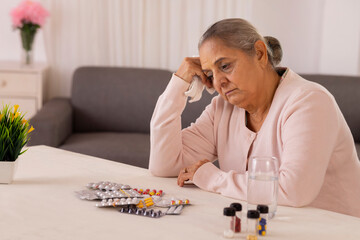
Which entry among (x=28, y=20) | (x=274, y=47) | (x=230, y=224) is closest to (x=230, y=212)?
(x=230, y=224)

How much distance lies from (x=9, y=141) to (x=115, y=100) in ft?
8.01

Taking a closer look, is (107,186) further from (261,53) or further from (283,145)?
(261,53)

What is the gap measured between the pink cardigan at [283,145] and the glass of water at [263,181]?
18 cm

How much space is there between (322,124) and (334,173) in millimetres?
232

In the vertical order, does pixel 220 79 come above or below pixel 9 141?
above

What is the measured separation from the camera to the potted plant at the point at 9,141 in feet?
6.12

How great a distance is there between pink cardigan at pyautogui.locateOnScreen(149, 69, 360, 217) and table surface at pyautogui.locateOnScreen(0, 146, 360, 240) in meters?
0.08

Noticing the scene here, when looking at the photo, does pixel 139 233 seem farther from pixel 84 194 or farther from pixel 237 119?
pixel 237 119

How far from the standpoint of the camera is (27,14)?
4.38 m

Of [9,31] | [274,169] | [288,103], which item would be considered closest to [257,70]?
[288,103]

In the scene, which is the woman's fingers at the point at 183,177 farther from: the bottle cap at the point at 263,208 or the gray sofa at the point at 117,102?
the gray sofa at the point at 117,102

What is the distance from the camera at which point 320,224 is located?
1550 mm

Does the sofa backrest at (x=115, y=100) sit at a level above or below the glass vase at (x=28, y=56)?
below

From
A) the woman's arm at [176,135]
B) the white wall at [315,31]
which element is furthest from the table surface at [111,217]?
the white wall at [315,31]
